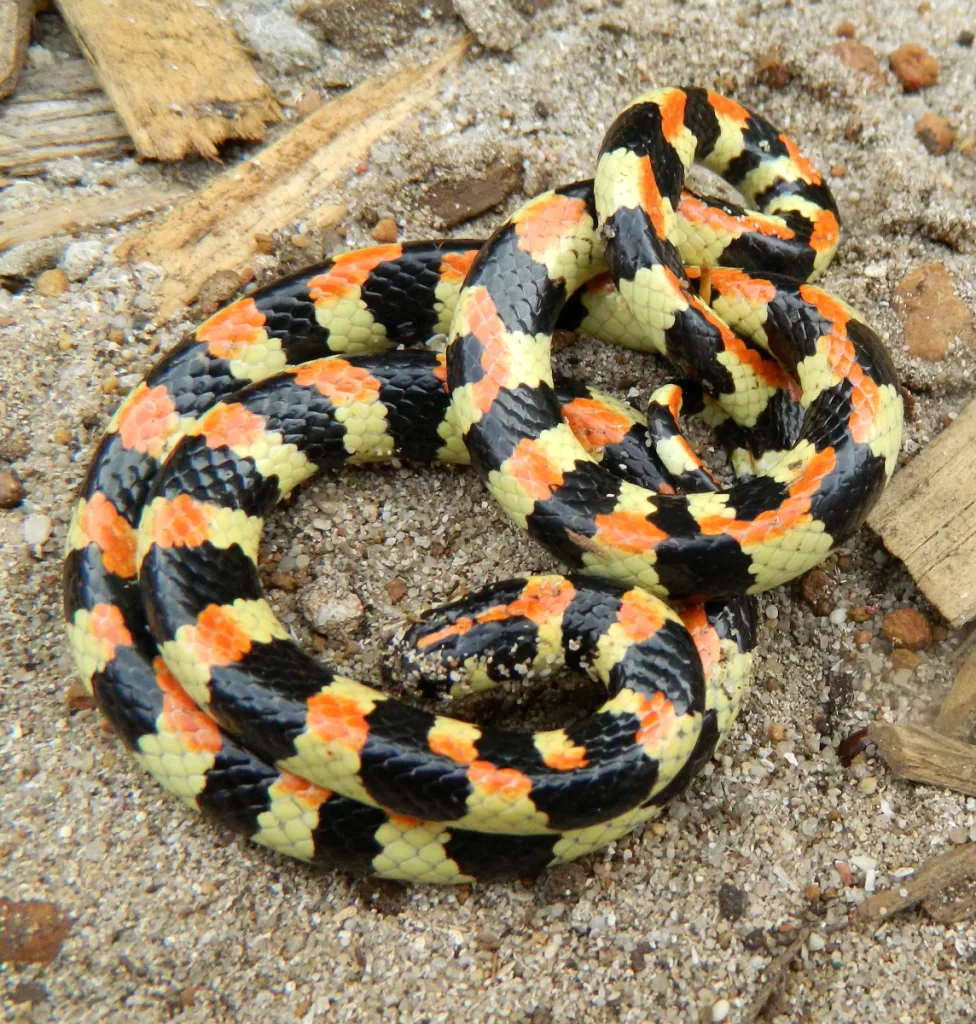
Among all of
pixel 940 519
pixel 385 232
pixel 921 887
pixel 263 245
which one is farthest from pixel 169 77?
pixel 921 887

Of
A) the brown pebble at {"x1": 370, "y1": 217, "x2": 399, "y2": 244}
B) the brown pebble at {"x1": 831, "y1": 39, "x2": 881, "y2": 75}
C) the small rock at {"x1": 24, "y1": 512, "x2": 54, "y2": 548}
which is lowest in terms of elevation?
the small rock at {"x1": 24, "y1": 512, "x2": 54, "y2": 548}

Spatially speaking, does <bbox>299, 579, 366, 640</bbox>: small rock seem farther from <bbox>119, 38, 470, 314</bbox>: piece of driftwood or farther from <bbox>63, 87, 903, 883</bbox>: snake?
<bbox>119, 38, 470, 314</bbox>: piece of driftwood

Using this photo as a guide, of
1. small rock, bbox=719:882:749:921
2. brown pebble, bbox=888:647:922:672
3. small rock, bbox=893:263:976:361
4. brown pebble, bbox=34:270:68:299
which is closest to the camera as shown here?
small rock, bbox=719:882:749:921

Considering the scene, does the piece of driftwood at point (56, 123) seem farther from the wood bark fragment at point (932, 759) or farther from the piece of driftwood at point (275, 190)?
the wood bark fragment at point (932, 759)

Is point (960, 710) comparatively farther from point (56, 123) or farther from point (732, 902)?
point (56, 123)

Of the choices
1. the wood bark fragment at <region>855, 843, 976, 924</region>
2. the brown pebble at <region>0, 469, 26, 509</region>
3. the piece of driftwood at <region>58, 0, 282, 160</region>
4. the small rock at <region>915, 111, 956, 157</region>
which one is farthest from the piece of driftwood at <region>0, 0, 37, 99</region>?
the wood bark fragment at <region>855, 843, 976, 924</region>

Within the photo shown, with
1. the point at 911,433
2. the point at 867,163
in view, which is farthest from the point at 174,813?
the point at 867,163
